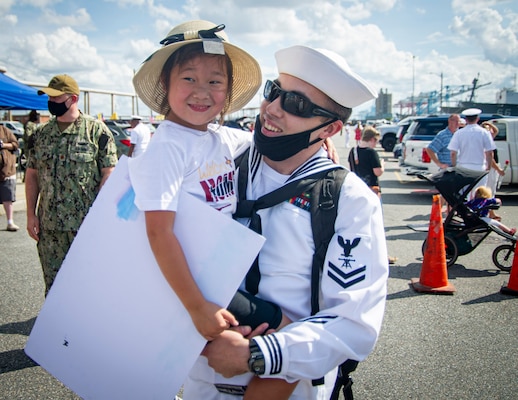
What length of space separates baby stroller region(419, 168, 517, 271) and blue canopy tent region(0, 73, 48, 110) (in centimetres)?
832

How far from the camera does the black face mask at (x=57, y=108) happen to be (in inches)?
133

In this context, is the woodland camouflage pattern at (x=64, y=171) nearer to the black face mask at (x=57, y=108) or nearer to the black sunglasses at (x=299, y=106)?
the black face mask at (x=57, y=108)

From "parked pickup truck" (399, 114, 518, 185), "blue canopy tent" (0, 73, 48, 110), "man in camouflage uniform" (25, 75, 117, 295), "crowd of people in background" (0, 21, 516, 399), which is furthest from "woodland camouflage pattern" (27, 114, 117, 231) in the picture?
"parked pickup truck" (399, 114, 518, 185)

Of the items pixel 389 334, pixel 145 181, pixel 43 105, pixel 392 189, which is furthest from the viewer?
pixel 392 189

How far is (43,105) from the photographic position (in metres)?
9.70

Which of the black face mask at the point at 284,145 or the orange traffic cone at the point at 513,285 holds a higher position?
the black face mask at the point at 284,145

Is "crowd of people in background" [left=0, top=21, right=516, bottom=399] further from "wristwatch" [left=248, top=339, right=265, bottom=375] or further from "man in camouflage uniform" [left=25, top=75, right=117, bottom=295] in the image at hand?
"man in camouflage uniform" [left=25, top=75, right=117, bottom=295]

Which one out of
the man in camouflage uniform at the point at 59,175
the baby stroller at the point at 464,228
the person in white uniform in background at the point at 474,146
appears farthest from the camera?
the person in white uniform in background at the point at 474,146

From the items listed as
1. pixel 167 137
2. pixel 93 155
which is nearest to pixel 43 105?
pixel 93 155

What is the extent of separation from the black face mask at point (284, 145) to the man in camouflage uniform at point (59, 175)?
224cm

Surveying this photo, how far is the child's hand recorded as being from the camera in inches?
54.1

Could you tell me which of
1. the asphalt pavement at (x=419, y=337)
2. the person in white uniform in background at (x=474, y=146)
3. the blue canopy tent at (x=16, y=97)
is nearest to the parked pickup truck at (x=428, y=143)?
the person in white uniform in background at (x=474, y=146)

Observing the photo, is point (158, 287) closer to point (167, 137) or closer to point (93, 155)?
point (167, 137)

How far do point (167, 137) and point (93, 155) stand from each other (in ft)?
7.28
